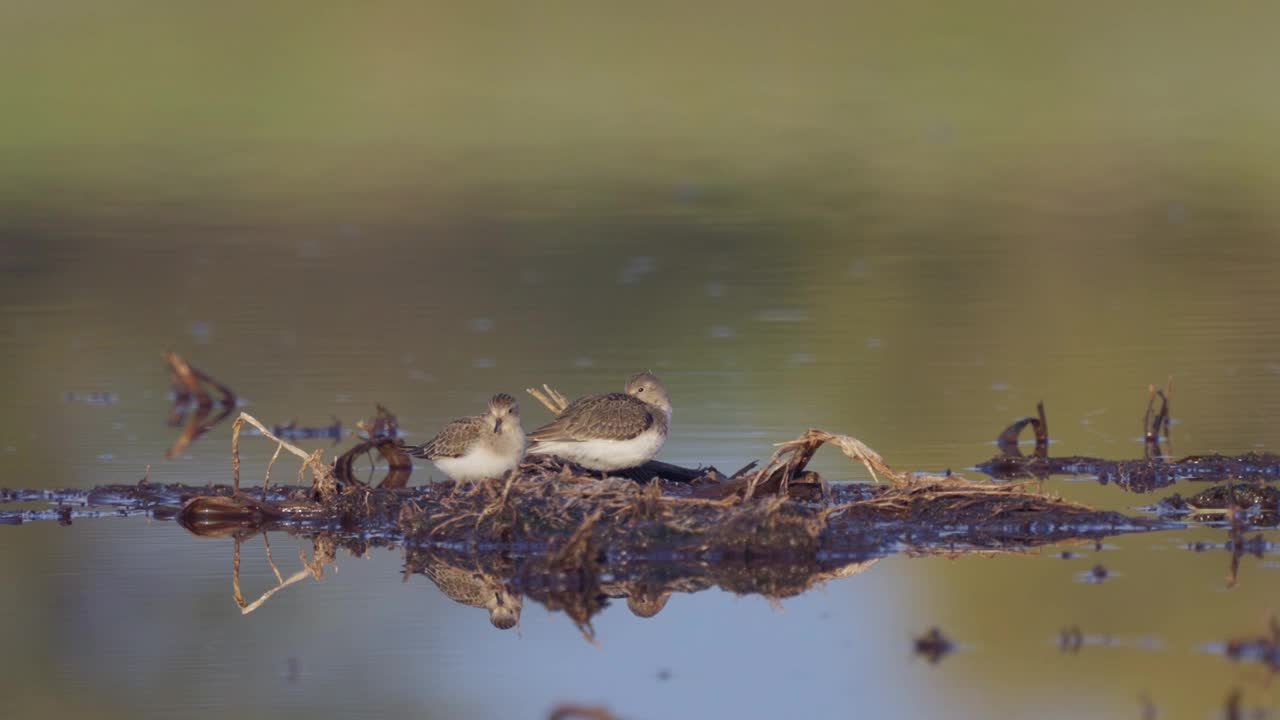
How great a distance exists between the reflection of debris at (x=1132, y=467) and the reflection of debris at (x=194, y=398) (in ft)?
18.7

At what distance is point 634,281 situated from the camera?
2127cm

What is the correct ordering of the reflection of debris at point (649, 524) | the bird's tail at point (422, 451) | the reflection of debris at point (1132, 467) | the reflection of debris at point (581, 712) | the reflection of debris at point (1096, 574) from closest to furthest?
1. the reflection of debris at point (581, 712)
2. the reflection of debris at point (1096, 574)
3. the reflection of debris at point (649, 524)
4. the bird's tail at point (422, 451)
5. the reflection of debris at point (1132, 467)

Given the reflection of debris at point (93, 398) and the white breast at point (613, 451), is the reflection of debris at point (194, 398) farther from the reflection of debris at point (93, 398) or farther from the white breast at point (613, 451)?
the white breast at point (613, 451)

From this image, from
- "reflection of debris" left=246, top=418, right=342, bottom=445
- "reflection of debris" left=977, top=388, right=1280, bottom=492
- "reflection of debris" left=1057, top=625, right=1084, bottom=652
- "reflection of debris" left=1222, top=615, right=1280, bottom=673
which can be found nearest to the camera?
"reflection of debris" left=1222, top=615, right=1280, bottom=673

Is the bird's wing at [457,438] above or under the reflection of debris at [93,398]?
under

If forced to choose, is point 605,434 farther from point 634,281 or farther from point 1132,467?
point 634,281

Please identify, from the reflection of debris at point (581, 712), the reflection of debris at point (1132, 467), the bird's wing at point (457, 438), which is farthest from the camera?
the reflection of debris at point (1132, 467)

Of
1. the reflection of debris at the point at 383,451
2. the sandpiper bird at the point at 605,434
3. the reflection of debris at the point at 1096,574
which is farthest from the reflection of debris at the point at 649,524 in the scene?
the reflection of debris at the point at 1096,574

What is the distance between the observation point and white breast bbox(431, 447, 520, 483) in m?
11.0

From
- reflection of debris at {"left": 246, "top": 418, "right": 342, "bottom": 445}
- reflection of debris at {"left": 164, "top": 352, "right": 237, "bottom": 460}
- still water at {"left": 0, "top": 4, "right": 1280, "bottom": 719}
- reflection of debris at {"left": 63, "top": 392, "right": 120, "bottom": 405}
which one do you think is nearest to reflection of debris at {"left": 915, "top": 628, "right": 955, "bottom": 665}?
still water at {"left": 0, "top": 4, "right": 1280, "bottom": 719}

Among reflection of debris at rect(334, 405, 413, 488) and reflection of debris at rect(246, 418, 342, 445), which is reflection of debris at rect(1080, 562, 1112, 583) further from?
reflection of debris at rect(246, 418, 342, 445)

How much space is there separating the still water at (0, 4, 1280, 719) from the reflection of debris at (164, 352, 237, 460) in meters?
0.29

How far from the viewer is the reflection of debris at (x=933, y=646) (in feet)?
27.9

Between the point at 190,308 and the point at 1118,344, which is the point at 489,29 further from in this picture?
the point at 1118,344
